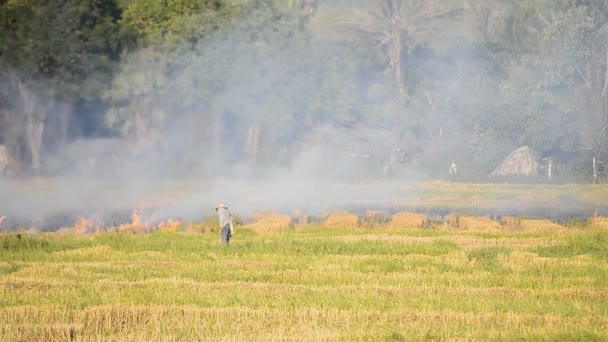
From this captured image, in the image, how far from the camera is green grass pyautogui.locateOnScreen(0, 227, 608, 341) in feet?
57.1

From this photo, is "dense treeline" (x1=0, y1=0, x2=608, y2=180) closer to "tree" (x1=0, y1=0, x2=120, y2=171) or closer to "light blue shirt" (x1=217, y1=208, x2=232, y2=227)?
"tree" (x1=0, y1=0, x2=120, y2=171)

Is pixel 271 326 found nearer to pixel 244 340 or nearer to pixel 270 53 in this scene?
pixel 244 340

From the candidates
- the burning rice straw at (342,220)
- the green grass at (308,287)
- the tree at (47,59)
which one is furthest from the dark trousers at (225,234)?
the tree at (47,59)

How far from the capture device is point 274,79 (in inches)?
2426

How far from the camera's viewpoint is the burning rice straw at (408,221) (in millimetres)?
33250

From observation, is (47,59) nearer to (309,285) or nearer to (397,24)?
(397,24)

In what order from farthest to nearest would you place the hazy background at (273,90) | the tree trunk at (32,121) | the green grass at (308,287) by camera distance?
1. the tree trunk at (32,121)
2. the hazy background at (273,90)
3. the green grass at (308,287)

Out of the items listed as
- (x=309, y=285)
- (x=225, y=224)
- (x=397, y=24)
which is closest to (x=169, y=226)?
(x=225, y=224)

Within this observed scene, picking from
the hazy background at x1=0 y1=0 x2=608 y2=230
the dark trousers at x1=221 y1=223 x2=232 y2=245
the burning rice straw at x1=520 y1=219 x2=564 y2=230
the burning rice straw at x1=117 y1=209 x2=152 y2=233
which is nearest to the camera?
the dark trousers at x1=221 y1=223 x2=232 y2=245

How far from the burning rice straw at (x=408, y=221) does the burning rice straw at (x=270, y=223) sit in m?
2.88

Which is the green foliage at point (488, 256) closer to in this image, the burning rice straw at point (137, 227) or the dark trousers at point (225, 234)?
the dark trousers at point (225, 234)

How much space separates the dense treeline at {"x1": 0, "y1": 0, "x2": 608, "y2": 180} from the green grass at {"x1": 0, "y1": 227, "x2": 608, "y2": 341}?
30.3 metres

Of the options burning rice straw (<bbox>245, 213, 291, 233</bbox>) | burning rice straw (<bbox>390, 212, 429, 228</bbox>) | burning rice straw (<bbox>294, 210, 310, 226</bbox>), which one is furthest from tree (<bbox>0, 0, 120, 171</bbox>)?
burning rice straw (<bbox>390, 212, 429, 228</bbox>)

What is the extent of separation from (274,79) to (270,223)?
28.5 meters
